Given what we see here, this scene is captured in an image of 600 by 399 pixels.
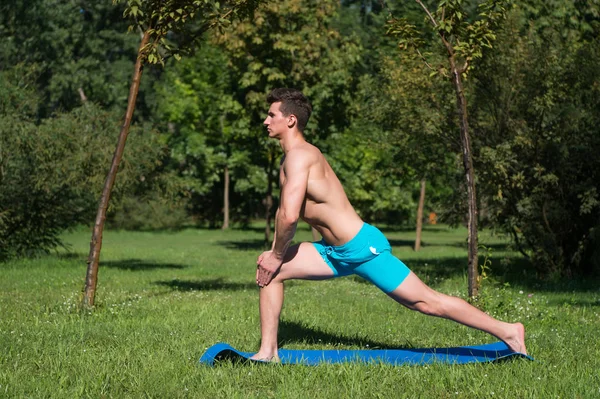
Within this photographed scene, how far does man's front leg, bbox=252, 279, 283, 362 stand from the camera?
645 cm

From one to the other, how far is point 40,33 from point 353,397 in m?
40.0

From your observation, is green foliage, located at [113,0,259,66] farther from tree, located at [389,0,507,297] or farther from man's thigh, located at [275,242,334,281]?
man's thigh, located at [275,242,334,281]

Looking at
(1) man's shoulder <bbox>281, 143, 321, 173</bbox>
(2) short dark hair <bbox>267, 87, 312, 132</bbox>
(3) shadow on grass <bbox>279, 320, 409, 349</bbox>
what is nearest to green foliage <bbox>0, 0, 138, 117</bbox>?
(3) shadow on grass <bbox>279, 320, 409, 349</bbox>

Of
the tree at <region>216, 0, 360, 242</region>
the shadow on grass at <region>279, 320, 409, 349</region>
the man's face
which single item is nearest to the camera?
the man's face

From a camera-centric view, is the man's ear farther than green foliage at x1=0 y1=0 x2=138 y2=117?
No

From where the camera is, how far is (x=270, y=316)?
6484 millimetres

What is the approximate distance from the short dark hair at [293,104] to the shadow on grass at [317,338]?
2.13m

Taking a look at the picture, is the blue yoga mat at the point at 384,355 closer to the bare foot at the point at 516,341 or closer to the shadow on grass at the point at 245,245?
the bare foot at the point at 516,341

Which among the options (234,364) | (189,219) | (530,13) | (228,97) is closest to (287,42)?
(228,97)

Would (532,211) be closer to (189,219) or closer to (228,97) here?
(228,97)

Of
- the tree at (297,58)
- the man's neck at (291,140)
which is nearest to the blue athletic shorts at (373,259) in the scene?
the man's neck at (291,140)

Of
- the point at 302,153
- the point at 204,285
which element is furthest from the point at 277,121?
the point at 204,285

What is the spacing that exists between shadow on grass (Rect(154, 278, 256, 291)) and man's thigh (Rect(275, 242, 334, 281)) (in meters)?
7.12

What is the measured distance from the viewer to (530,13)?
18.5 meters
